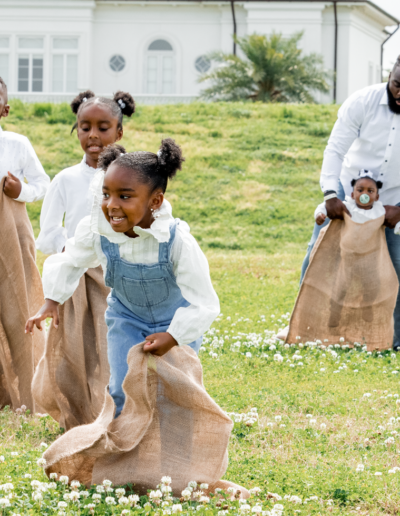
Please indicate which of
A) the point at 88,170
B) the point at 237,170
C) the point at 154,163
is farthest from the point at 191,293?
the point at 237,170

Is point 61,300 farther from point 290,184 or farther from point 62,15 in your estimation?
point 62,15

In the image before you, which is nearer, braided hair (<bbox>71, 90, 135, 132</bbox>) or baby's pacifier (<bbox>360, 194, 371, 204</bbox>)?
braided hair (<bbox>71, 90, 135, 132</bbox>)

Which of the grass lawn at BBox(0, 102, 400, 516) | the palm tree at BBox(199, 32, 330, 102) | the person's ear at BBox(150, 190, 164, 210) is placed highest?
the palm tree at BBox(199, 32, 330, 102)

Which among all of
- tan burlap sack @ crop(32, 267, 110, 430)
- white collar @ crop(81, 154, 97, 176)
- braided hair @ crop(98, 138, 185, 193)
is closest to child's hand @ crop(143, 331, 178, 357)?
braided hair @ crop(98, 138, 185, 193)

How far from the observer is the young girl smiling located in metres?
5.17

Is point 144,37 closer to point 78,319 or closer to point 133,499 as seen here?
point 78,319

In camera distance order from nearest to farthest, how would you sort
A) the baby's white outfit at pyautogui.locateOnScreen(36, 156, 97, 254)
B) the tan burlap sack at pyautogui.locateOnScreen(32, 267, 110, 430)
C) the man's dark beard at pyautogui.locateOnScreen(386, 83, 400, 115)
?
the tan burlap sack at pyautogui.locateOnScreen(32, 267, 110, 430) < the baby's white outfit at pyautogui.locateOnScreen(36, 156, 97, 254) < the man's dark beard at pyautogui.locateOnScreen(386, 83, 400, 115)

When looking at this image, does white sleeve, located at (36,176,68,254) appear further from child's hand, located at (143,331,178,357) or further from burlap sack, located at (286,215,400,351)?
burlap sack, located at (286,215,400,351)

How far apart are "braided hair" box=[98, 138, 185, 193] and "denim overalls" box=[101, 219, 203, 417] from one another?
0.77ft

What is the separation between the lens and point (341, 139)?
292 inches

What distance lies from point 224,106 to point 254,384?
17.7 m

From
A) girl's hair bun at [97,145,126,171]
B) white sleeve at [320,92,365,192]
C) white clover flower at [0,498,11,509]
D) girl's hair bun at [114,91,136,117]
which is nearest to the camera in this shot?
white clover flower at [0,498,11,509]

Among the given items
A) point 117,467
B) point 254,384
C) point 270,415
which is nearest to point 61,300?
point 117,467

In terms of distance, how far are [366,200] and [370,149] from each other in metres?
0.46
